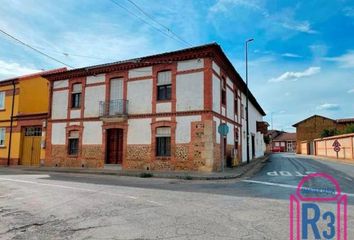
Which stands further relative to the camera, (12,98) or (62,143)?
(12,98)

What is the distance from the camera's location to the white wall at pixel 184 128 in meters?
17.5

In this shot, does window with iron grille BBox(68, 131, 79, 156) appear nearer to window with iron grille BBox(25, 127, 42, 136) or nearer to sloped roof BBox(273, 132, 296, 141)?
window with iron grille BBox(25, 127, 42, 136)

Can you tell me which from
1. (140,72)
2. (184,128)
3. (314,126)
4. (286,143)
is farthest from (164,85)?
(286,143)

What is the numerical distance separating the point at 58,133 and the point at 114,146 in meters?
5.58

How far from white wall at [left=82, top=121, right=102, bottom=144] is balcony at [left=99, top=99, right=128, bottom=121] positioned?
91 centimetres

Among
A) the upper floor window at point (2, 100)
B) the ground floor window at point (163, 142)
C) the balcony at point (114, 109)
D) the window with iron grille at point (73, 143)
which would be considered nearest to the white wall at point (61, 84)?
the window with iron grille at point (73, 143)

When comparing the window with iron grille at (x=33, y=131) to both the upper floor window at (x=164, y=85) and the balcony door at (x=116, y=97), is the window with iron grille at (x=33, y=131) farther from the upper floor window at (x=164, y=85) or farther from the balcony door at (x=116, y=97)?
the upper floor window at (x=164, y=85)

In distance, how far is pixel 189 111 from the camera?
17594 millimetres

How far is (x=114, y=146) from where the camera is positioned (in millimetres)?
20297

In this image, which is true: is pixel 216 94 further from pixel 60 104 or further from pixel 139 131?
pixel 60 104

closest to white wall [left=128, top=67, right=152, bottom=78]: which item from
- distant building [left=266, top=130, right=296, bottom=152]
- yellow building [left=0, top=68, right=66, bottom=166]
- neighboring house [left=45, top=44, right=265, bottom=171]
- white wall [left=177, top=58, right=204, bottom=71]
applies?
neighboring house [left=45, top=44, right=265, bottom=171]

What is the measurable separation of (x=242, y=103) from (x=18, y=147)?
66.5ft

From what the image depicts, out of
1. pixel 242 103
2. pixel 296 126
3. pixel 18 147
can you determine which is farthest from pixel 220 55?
pixel 296 126

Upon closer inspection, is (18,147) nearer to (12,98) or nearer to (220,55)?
(12,98)
